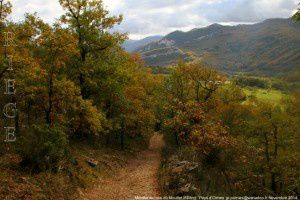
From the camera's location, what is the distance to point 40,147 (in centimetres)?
1978

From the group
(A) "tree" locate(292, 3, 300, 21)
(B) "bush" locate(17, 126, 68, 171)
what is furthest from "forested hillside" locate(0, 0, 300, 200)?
(A) "tree" locate(292, 3, 300, 21)

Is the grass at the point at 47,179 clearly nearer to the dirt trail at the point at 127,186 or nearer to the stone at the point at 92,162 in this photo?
the stone at the point at 92,162

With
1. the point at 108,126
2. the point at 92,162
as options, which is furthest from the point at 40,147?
the point at 108,126

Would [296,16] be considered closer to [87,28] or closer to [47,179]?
[47,179]

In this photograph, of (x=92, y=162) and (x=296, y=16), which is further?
(x=92, y=162)

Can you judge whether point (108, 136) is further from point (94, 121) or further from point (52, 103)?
point (52, 103)

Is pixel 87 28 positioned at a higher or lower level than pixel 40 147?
higher

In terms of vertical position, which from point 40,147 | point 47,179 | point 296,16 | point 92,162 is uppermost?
point 296,16

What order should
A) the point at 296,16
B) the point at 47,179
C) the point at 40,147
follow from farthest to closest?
the point at 40,147
the point at 47,179
the point at 296,16

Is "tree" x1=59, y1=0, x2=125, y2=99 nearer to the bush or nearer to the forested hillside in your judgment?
the forested hillside

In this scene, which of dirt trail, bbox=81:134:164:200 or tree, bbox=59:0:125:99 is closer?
dirt trail, bbox=81:134:164:200

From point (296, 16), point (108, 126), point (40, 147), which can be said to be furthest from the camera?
point (108, 126)

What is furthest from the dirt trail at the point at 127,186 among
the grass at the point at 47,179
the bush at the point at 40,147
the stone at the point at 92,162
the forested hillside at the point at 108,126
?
the bush at the point at 40,147

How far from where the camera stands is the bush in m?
19.8
